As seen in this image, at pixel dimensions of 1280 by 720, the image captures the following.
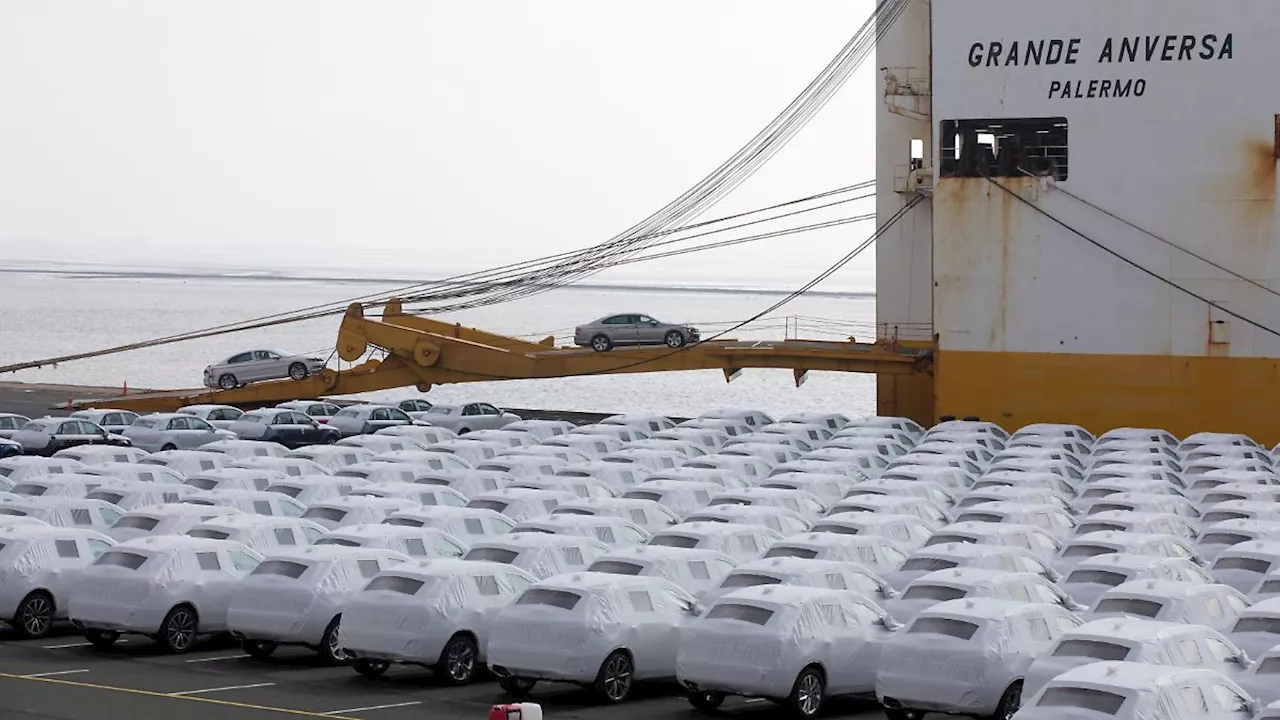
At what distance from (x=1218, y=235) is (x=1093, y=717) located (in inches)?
1584

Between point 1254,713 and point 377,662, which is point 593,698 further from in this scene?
point 1254,713

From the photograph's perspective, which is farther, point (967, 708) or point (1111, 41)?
point (1111, 41)

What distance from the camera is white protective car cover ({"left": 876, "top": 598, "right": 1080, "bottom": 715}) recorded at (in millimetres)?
19203

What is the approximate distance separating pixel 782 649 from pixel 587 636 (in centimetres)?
221

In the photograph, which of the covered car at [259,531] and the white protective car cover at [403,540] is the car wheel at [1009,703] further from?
the covered car at [259,531]

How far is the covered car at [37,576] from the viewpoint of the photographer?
2505 cm

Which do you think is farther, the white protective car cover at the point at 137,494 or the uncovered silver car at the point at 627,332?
the uncovered silver car at the point at 627,332

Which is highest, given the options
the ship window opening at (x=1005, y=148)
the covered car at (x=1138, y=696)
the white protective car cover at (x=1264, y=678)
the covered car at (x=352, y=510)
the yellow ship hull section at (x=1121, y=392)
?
the ship window opening at (x=1005, y=148)

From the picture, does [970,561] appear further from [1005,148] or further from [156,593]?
[1005,148]

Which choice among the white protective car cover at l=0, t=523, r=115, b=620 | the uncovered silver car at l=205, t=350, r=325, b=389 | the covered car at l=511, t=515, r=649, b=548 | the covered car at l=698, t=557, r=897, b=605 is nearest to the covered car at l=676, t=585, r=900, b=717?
the covered car at l=698, t=557, r=897, b=605

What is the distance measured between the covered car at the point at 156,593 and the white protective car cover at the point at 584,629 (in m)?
4.84

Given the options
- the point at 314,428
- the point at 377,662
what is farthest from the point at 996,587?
the point at 314,428

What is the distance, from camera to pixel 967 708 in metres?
19.2

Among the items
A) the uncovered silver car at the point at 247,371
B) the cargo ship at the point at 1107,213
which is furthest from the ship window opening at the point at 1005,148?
the uncovered silver car at the point at 247,371
